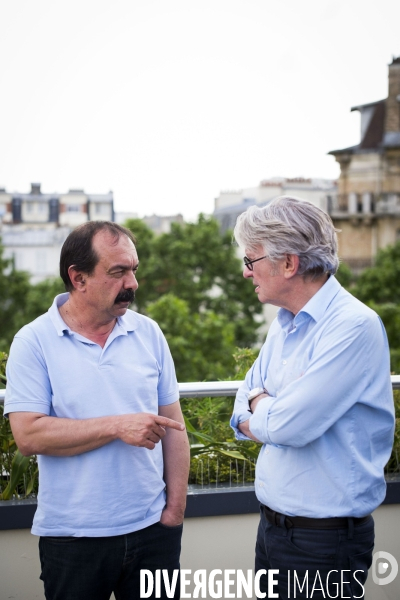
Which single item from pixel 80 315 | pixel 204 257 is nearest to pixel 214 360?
pixel 204 257

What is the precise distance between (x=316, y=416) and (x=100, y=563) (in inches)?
29.1

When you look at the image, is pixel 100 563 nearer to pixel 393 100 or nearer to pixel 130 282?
pixel 130 282

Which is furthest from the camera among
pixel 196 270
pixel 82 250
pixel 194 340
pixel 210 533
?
pixel 196 270

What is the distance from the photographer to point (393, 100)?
172ft

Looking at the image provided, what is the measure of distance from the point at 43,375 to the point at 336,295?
828 mm

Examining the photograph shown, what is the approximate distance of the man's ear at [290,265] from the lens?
196 centimetres

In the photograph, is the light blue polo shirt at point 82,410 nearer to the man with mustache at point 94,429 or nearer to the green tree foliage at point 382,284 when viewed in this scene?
the man with mustache at point 94,429

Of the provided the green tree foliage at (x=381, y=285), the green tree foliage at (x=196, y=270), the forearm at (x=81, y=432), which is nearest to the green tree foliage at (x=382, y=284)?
the green tree foliage at (x=381, y=285)

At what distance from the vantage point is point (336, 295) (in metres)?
1.97

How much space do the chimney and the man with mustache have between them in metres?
53.7

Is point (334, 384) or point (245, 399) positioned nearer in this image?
point (334, 384)

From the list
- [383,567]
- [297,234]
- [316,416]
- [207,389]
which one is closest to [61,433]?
[316,416]

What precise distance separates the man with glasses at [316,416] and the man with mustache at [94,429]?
1.08ft

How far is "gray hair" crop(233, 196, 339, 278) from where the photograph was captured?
6.35 feet
